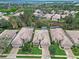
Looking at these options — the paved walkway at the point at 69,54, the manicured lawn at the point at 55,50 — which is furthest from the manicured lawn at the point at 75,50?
the manicured lawn at the point at 55,50

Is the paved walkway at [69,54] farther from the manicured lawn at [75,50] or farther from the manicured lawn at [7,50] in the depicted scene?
the manicured lawn at [7,50]

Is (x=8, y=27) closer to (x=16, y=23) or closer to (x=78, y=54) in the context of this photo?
(x=16, y=23)

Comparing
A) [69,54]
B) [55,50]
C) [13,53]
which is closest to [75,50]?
[69,54]

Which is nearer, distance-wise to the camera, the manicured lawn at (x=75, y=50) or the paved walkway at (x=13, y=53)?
the paved walkway at (x=13, y=53)

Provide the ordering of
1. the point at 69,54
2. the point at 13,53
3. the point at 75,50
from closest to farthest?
1. the point at 69,54
2. the point at 13,53
3. the point at 75,50

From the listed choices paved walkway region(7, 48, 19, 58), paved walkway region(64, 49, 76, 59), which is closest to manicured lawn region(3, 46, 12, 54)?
paved walkway region(7, 48, 19, 58)

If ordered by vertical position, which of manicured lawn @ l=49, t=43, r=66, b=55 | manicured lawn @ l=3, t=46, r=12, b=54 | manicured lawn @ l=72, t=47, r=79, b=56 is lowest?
manicured lawn @ l=72, t=47, r=79, b=56

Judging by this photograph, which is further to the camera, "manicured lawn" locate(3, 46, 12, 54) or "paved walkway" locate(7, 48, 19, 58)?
"manicured lawn" locate(3, 46, 12, 54)

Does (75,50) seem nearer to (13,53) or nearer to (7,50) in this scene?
(13,53)

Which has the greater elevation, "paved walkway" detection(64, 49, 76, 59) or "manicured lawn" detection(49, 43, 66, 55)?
"manicured lawn" detection(49, 43, 66, 55)

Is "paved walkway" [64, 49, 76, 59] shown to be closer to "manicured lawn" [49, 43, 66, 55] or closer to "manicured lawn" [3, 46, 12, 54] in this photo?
"manicured lawn" [49, 43, 66, 55]

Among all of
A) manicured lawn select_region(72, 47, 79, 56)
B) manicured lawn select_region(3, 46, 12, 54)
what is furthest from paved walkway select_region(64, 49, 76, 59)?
manicured lawn select_region(3, 46, 12, 54)
